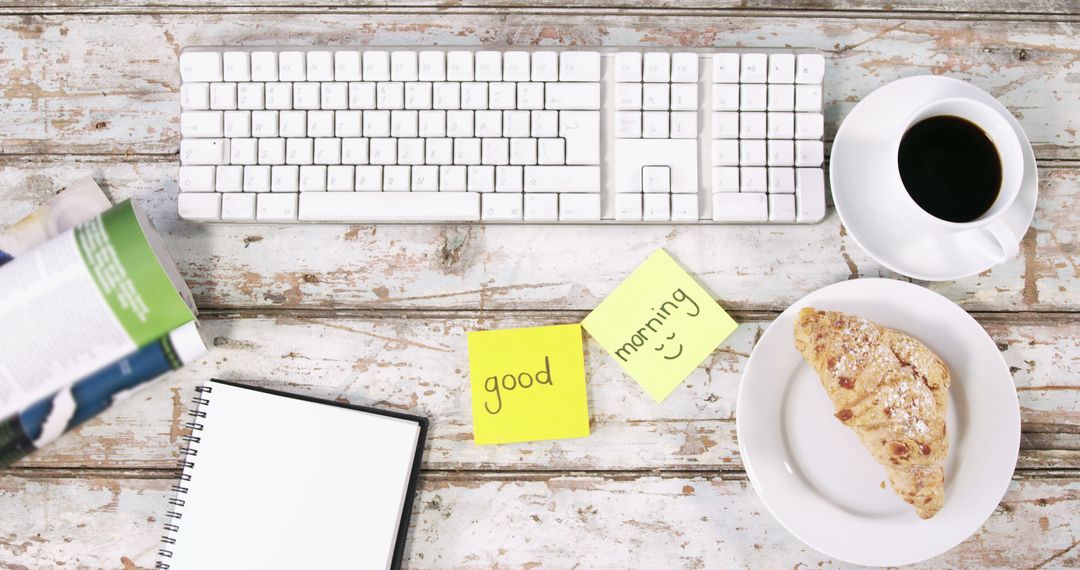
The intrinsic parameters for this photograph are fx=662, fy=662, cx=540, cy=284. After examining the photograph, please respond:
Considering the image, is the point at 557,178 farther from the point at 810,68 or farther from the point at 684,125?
the point at 810,68

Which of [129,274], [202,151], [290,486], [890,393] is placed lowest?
[290,486]

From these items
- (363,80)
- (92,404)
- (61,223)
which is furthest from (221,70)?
(92,404)

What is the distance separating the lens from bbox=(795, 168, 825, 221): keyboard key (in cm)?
70

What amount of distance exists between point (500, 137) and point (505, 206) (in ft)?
0.25

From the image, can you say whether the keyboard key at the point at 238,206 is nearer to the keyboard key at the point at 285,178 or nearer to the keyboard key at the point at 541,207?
the keyboard key at the point at 285,178

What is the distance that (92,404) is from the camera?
654mm

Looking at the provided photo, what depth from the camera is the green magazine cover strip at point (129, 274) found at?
637 mm

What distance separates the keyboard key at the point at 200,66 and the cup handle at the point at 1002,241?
2.62 feet

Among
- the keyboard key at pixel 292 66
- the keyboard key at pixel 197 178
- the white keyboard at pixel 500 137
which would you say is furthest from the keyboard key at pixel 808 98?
the keyboard key at pixel 197 178

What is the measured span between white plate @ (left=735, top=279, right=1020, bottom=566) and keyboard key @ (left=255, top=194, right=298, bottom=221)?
0.51m

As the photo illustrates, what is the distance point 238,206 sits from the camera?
700 mm

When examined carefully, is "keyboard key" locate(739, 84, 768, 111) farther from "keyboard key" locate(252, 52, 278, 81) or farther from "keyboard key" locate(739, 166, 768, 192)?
"keyboard key" locate(252, 52, 278, 81)

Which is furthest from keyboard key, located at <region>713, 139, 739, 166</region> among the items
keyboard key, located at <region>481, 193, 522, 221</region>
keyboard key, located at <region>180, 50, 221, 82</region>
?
keyboard key, located at <region>180, 50, 221, 82</region>

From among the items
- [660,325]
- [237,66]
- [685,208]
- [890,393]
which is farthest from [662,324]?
[237,66]
